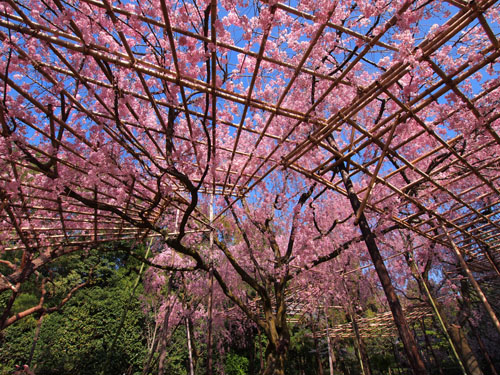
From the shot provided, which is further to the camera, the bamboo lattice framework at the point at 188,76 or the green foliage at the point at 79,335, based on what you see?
the green foliage at the point at 79,335

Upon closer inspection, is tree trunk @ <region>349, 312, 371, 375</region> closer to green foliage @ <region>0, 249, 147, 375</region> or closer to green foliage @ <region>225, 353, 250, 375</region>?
Result: green foliage @ <region>225, 353, 250, 375</region>

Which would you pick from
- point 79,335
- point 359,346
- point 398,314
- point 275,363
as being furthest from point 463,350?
point 79,335

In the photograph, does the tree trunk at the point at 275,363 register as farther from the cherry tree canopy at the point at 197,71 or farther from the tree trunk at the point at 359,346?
the cherry tree canopy at the point at 197,71

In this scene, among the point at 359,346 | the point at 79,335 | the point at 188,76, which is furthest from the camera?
the point at 79,335

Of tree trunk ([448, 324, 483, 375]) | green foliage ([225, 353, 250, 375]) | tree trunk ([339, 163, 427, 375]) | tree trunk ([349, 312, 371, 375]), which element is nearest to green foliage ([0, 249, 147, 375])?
green foliage ([225, 353, 250, 375])

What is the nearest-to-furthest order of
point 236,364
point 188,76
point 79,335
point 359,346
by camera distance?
1. point 188,76
2. point 359,346
3. point 79,335
4. point 236,364

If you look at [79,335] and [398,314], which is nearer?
[398,314]

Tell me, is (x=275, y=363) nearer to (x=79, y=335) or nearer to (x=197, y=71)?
(x=197, y=71)

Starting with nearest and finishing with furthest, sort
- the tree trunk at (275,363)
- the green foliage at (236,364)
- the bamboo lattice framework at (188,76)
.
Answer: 1. the bamboo lattice framework at (188,76)
2. the tree trunk at (275,363)
3. the green foliage at (236,364)

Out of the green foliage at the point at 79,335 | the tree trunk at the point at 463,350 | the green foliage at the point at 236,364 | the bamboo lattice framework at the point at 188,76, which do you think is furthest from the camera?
the green foliage at the point at 236,364

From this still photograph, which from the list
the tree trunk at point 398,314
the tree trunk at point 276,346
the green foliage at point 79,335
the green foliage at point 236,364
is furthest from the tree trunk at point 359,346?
the green foliage at point 79,335

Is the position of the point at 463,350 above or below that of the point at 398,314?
below

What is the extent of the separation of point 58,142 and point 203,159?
1.82 metres

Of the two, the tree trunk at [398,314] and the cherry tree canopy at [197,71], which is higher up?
the cherry tree canopy at [197,71]
